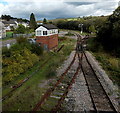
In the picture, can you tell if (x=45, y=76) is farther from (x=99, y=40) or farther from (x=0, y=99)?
(x=99, y=40)

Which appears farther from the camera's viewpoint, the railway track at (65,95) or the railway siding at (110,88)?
the railway siding at (110,88)

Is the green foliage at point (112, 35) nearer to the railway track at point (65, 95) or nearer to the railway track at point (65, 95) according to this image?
the railway track at point (65, 95)

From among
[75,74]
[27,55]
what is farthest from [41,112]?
[27,55]

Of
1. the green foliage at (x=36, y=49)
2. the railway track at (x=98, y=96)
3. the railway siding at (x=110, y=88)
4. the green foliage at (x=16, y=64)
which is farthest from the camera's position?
the green foliage at (x=36, y=49)

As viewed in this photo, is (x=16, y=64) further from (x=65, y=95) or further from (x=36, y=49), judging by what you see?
(x=65, y=95)

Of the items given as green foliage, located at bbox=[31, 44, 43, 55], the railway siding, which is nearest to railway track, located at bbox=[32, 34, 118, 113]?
the railway siding

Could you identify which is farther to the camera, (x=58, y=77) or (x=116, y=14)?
(x=116, y=14)

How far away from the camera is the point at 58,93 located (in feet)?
27.9

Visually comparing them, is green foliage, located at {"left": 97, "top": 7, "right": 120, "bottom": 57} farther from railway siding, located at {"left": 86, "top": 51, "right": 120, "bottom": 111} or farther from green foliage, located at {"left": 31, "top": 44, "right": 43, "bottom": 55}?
green foliage, located at {"left": 31, "top": 44, "right": 43, "bottom": 55}

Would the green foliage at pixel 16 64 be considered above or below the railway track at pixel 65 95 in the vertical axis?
above

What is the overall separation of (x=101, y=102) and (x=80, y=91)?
5.34ft

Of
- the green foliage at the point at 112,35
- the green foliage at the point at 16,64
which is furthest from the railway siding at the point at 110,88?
the green foliage at the point at 112,35

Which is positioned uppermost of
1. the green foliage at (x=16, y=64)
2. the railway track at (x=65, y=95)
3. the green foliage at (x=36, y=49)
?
the green foliage at (x=36, y=49)

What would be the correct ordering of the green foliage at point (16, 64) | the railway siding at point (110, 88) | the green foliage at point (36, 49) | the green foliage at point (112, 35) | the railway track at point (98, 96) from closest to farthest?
1. the railway track at point (98, 96)
2. the railway siding at point (110, 88)
3. the green foliage at point (16, 64)
4. the green foliage at point (36, 49)
5. the green foliage at point (112, 35)
